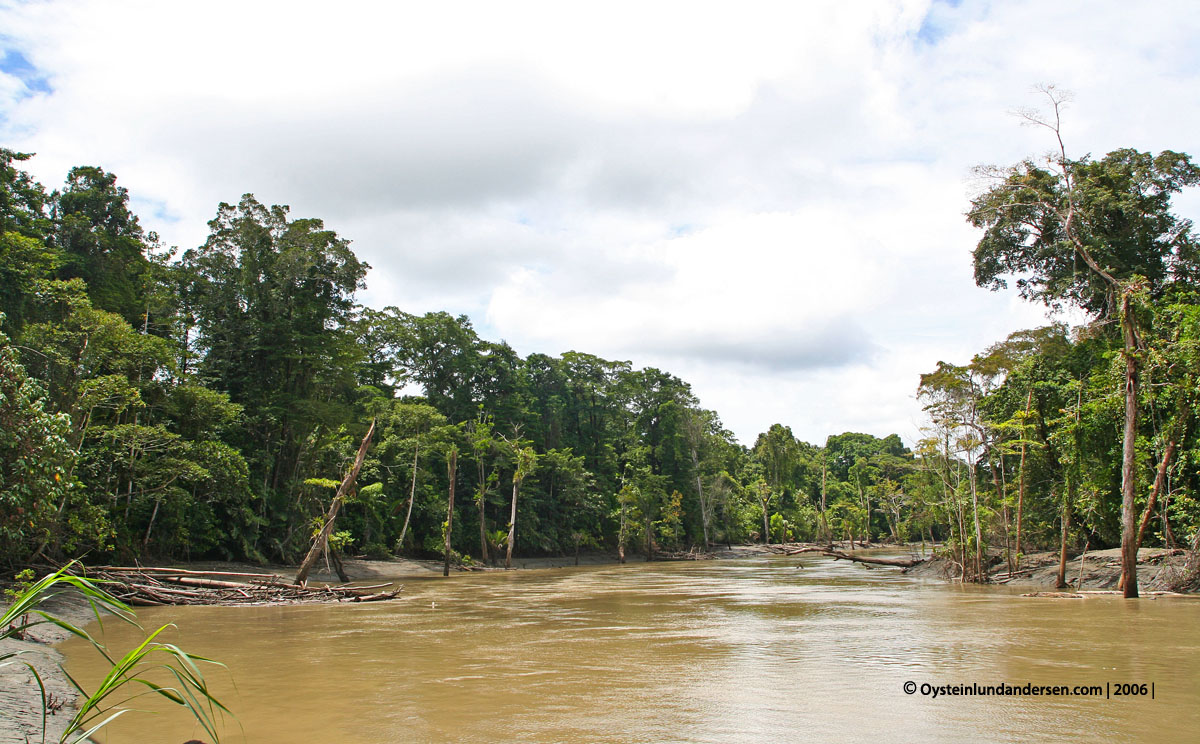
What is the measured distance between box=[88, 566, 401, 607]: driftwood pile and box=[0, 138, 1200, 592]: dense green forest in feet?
4.91

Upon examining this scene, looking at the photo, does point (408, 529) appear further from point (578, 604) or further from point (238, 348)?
point (578, 604)

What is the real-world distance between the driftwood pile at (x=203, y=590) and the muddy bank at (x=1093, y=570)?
19265mm

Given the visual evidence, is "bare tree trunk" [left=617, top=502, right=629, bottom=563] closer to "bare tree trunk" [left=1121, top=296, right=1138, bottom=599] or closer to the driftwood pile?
the driftwood pile

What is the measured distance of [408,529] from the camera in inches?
1427

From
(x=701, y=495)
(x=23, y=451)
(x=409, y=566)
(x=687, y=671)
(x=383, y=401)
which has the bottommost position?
(x=409, y=566)

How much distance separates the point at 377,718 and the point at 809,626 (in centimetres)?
882

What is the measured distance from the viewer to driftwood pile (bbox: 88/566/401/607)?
1617 cm

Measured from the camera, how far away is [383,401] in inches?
1462

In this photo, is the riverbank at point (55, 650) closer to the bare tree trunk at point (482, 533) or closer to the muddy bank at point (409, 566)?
the muddy bank at point (409, 566)

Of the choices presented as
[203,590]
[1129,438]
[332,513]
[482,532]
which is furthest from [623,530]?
[1129,438]

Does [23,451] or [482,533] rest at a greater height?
[23,451]

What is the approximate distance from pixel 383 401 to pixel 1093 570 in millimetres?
31628

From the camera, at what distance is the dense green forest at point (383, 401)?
17.3 meters

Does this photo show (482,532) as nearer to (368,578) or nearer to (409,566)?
(409,566)
